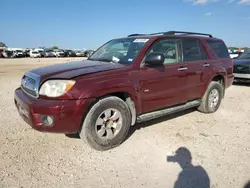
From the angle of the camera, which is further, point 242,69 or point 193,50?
point 242,69

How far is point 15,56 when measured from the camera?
38.6 m

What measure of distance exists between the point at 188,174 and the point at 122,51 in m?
2.37

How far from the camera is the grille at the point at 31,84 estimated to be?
310 cm

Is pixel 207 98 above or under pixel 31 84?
under

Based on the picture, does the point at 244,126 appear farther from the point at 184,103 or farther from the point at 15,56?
the point at 15,56

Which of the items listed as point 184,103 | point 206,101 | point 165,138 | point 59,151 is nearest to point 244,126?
point 206,101

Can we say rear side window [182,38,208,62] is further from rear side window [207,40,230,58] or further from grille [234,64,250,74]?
grille [234,64,250,74]

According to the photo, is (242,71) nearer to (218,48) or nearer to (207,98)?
(218,48)

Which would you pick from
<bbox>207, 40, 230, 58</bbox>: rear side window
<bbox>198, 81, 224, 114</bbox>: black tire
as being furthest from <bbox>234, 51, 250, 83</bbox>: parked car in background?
<bbox>198, 81, 224, 114</bbox>: black tire

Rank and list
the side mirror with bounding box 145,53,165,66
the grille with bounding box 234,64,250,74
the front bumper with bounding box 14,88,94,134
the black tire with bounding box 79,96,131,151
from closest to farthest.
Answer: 1. the front bumper with bounding box 14,88,94,134
2. the black tire with bounding box 79,96,131,151
3. the side mirror with bounding box 145,53,165,66
4. the grille with bounding box 234,64,250,74

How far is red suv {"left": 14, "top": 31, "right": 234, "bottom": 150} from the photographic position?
2.93 meters

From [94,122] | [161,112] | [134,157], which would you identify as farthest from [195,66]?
[94,122]

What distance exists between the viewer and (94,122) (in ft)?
10.3

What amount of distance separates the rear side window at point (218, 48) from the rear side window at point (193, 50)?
1.41 ft
